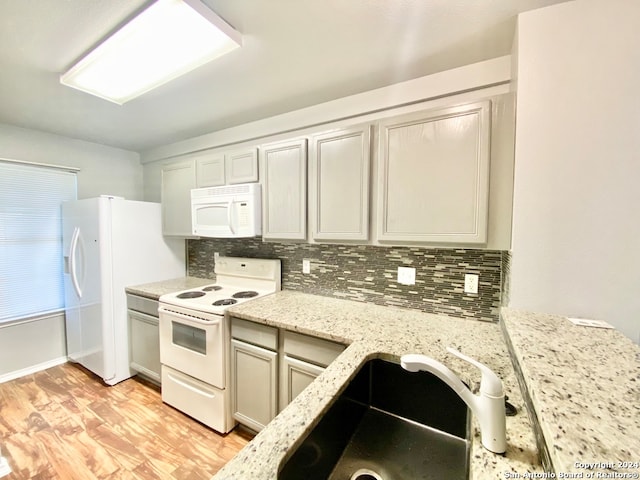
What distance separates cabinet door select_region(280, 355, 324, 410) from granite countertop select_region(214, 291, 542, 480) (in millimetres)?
211

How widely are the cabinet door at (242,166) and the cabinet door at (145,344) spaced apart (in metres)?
1.42

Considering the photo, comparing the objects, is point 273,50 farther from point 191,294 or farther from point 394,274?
point 191,294

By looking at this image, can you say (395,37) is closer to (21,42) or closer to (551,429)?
(551,429)

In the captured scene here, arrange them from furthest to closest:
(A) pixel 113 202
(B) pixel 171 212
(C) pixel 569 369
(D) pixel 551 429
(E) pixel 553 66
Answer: (B) pixel 171 212 → (A) pixel 113 202 → (E) pixel 553 66 → (C) pixel 569 369 → (D) pixel 551 429

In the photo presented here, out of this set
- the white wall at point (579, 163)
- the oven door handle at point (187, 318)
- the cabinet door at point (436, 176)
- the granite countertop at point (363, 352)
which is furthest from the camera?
the oven door handle at point (187, 318)

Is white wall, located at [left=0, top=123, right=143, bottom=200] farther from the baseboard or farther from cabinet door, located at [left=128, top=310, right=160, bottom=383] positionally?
the baseboard

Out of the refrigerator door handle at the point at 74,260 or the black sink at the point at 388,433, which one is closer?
the black sink at the point at 388,433

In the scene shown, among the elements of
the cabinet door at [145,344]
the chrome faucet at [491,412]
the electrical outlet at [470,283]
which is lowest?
the cabinet door at [145,344]

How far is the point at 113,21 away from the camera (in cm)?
123

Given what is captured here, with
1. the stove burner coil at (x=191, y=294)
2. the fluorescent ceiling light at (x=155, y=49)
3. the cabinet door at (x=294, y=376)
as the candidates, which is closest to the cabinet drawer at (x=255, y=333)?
the cabinet door at (x=294, y=376)

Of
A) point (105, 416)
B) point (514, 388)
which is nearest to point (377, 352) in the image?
point (514, 388)

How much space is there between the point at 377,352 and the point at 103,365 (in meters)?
2.63

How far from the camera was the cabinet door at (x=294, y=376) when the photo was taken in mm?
1535

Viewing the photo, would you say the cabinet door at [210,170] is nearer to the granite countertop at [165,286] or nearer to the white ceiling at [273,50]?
the white ceiling at [273,50]
